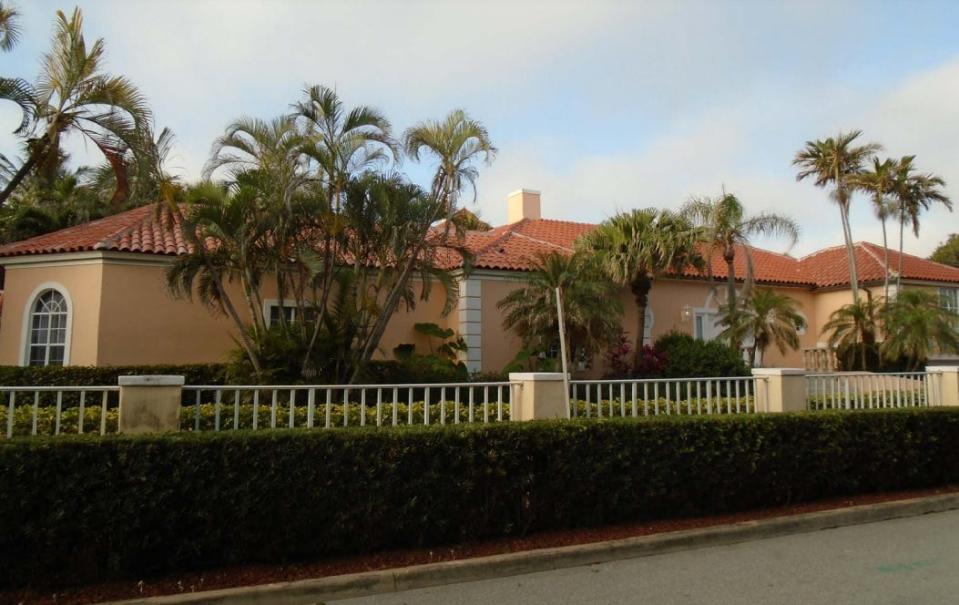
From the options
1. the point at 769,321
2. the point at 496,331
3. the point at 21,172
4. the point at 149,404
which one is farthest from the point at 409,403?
the point at 769,321

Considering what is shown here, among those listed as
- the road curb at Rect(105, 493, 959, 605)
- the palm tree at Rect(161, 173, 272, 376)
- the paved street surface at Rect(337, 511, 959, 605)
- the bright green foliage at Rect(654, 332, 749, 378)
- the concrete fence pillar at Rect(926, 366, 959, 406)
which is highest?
the palm tree at Rect(161, 173, 272, 376)

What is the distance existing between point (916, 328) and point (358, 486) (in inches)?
648

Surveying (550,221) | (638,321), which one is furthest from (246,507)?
(550,221)

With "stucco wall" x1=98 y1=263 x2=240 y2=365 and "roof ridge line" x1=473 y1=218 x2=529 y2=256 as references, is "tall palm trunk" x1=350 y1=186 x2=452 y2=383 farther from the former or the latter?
"stucco wall" x1=98 y1=263 x2=240 y2=365

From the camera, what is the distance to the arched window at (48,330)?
14.2m

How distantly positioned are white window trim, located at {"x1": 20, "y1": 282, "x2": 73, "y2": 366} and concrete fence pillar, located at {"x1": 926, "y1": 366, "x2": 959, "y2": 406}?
616 inches

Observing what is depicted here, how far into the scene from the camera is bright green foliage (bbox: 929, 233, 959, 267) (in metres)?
42.9

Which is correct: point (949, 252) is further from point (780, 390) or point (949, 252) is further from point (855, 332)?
point (780, 390)

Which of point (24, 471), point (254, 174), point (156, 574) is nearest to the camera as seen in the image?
point (24, 471)

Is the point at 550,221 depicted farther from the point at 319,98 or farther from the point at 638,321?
the point at 319,98

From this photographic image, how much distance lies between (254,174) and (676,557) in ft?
27.1

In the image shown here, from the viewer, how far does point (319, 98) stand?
11.1 m

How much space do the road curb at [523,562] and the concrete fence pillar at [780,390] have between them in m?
1.42

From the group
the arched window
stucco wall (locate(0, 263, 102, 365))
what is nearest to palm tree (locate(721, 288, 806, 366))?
stucco wall (locate(0, 263, 102, 365))
